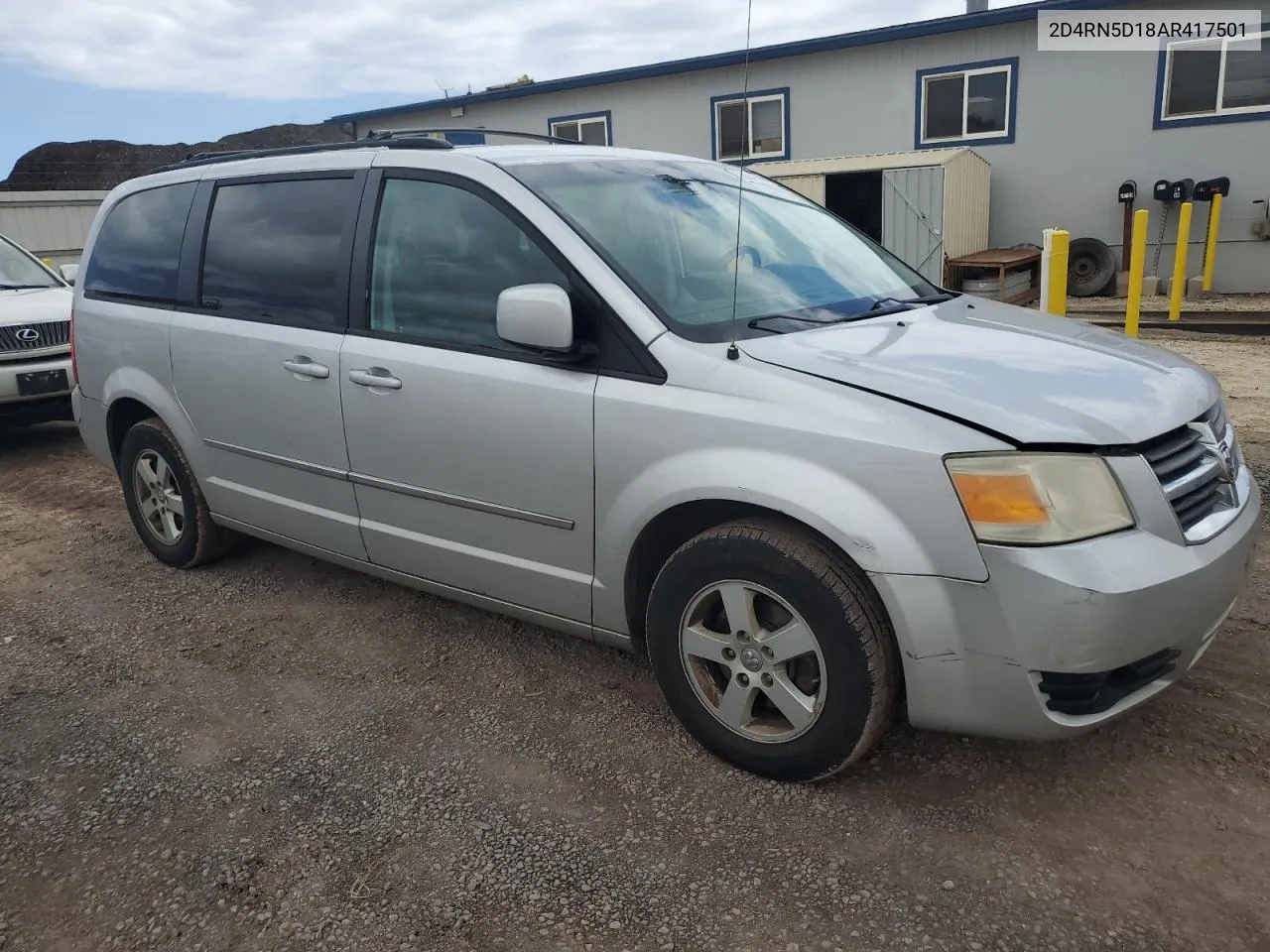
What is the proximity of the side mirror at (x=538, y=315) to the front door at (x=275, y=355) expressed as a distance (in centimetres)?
97

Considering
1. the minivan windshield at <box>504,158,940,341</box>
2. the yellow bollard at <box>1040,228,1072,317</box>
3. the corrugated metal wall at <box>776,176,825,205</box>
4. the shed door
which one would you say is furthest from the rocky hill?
the minivan windshield at <box>504,158,940,341</box>

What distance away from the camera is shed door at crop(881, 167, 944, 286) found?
13401 mm

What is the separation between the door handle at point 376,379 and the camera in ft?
10.6

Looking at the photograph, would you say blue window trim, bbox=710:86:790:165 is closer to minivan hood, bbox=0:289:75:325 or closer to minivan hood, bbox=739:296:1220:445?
minivan hood, bbox=0:289:75:325

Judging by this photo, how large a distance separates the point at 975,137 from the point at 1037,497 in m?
14.5

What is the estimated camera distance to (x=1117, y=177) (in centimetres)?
1395

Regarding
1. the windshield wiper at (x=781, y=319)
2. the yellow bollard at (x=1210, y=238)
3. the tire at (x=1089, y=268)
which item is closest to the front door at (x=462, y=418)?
the windshield wiper at (x=781, y=319)

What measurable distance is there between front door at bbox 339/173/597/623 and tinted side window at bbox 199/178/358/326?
0.22m

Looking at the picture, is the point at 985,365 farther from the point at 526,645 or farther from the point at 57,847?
the point at 57,847

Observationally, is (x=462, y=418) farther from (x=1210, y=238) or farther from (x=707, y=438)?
(x=1210, y=238)

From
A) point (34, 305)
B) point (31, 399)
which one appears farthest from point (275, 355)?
point (34, 305)

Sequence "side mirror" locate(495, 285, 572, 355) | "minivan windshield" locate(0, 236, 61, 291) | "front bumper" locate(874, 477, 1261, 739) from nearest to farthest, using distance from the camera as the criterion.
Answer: "front bumper" locate(874, 477, 1261, 739) → "side mirror" locate(495, 285, 572, 355) → "minivan windshield" locate(0, 236, 61, 291)

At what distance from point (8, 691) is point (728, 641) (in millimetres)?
2726

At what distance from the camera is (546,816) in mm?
2623
